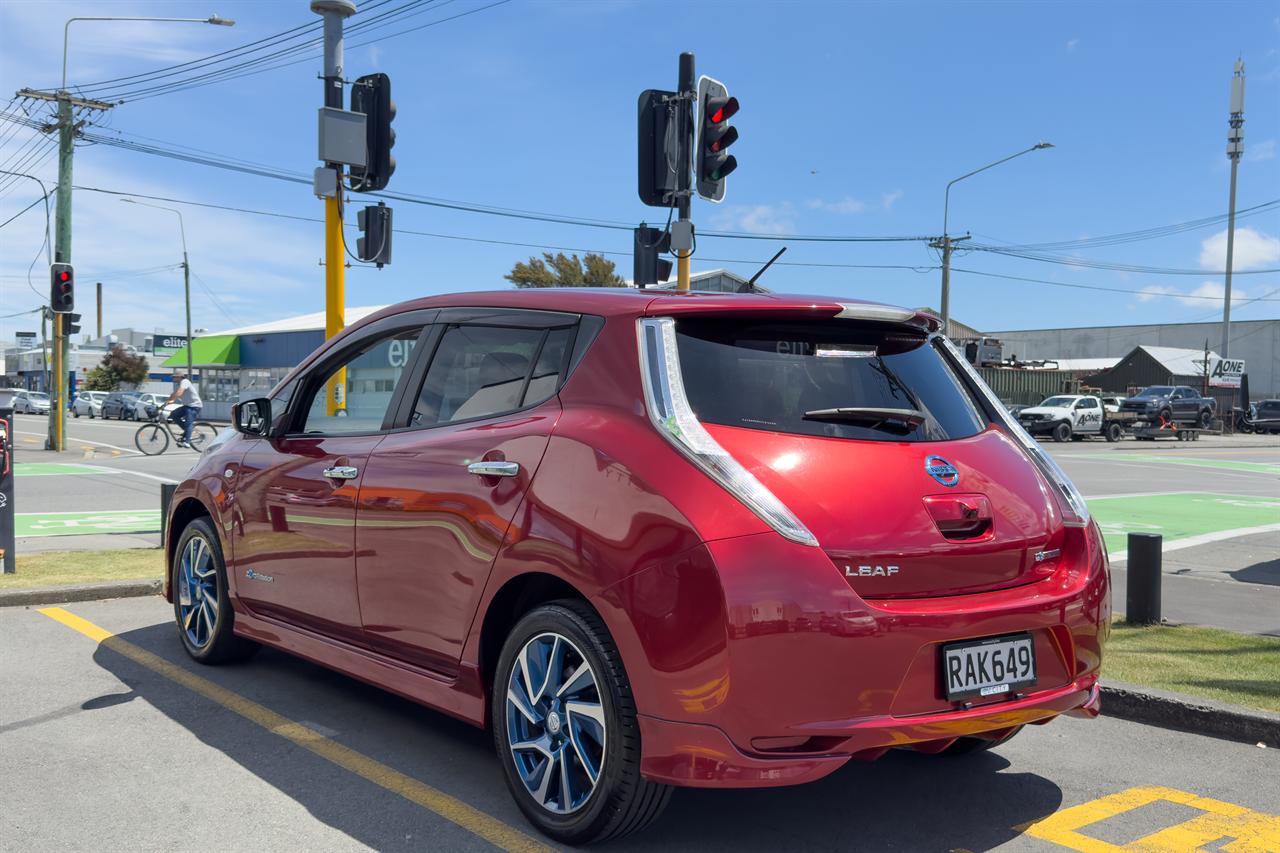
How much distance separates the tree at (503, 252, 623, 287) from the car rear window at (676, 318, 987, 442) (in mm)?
46625

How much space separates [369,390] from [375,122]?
17.0 ft

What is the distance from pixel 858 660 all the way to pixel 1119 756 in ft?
6.86

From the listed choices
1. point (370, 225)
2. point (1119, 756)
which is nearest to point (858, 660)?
point (1119, 756)

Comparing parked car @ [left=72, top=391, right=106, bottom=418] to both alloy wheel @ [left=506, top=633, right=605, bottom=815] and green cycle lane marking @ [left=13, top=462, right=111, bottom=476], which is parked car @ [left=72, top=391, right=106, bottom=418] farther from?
alloy wheel @ [left=506, top=633, right=605, bottom=815]

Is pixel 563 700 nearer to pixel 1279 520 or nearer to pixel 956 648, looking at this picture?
pixel 956 648

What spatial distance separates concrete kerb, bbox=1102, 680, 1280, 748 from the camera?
4.73m

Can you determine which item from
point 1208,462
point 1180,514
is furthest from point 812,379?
point 1208,462

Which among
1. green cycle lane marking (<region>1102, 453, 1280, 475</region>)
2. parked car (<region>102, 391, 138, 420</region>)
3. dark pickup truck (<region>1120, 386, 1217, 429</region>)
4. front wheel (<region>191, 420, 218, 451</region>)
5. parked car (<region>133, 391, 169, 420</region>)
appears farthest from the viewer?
parked car (<region>102, 391, 138, 420</region>)

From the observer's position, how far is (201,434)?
84.4ft

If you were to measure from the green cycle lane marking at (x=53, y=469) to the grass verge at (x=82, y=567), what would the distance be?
1073cm

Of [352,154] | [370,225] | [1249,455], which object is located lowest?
[1249,455]

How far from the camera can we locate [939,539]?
3363 millimetres

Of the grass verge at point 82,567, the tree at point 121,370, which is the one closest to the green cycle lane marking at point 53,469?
the grass verge at point 82,567

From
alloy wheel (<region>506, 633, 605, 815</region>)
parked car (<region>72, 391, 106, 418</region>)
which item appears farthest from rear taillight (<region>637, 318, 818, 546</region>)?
parked car (<region>72, 391, 106, 418</region>)
